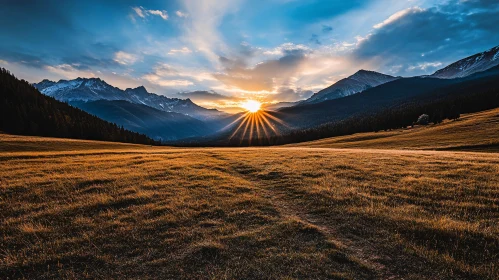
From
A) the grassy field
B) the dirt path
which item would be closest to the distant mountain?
the grassy field

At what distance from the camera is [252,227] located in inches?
426

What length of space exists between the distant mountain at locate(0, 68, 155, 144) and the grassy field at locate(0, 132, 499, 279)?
10898cm

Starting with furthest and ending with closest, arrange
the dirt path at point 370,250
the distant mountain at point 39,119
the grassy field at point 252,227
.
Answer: the distant mountain at point 39,119
the grassy field at point 252,227
the dirt path at point 370,250

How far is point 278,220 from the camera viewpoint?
11531 millimetres

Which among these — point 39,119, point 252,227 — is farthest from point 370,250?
point 39,119

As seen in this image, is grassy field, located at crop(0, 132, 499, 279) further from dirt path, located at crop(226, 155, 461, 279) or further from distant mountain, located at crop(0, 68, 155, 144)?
distant mountain, located at crop(0, 68, 155, 144)

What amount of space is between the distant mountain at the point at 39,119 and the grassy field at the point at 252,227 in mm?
108983

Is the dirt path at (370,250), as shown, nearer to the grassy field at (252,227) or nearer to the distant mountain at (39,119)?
the grassy field at (252,227)

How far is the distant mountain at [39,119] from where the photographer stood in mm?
95625

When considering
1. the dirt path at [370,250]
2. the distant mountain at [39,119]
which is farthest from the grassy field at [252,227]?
the distant mountain at [39,119]

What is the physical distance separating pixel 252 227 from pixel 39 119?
5348 inches

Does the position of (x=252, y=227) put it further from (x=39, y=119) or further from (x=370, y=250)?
(x=39, y=119)

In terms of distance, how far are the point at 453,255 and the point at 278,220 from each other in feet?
22.9

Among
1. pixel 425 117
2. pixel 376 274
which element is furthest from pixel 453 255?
pixel 425 117
